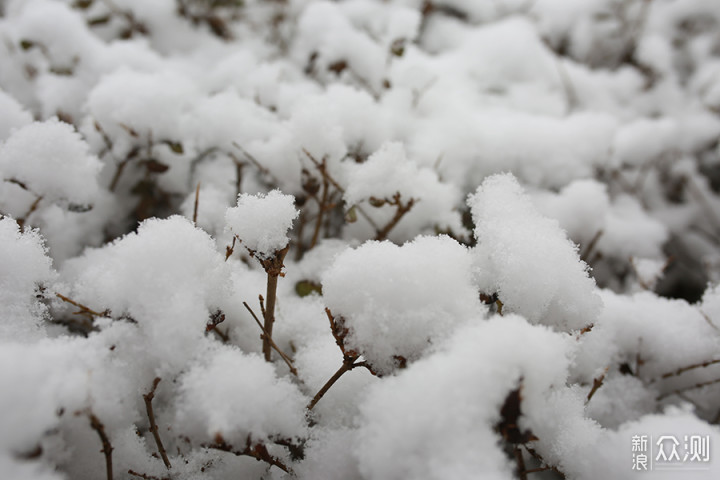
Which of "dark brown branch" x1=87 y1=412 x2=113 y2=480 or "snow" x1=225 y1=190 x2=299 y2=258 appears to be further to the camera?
"snow" x1=225 y1=190 x2=299 y2=258

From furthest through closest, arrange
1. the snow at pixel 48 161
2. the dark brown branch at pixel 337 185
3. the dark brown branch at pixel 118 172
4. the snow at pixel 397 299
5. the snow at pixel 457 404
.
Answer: the dark brown branch at pixel 118 172, the dark brown branch at pixel 337 185, the snow at pixel 48 161, the snow at pixel 397 299, the snow at pixel 457 404

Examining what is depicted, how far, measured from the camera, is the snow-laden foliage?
59 centimetres

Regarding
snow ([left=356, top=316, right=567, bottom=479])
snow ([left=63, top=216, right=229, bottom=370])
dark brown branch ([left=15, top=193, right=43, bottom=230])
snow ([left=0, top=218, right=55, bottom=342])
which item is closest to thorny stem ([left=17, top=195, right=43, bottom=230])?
dark brown branch ([left=15, top=193, right=43, bottom=230])

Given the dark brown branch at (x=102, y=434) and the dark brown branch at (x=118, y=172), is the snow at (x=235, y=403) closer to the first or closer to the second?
the dark brown branch at (x=102, y=434)

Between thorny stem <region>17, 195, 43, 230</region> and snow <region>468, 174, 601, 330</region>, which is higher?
snow <region>468, 174, 601, 330</region>

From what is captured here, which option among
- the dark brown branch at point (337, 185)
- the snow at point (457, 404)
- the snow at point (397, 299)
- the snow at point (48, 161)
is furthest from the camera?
the dark brown branch at point (337, 185)

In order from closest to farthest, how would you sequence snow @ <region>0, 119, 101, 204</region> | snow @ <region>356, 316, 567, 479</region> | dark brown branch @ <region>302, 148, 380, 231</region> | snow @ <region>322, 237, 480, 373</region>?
snow @ <region>356, 316, 567, 479</region>
snow @ <region>322, 237, 480, 373</region>
snow @ <region>0, 119, 101, 204</region>
dark brown branch @ <region>302, 148, 380, 231</region>

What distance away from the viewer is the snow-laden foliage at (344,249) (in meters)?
0.59

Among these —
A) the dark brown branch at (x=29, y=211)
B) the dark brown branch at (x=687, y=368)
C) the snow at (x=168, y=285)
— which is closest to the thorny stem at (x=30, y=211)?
the dark brown branch at (x=29, y=211)

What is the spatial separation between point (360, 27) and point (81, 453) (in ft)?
5.23

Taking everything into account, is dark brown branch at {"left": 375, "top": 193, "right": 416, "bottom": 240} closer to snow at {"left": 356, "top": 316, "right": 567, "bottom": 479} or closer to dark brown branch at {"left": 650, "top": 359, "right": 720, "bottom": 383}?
snow at {"left": 356, "top": 316, "right": 567, "bottom": 479}

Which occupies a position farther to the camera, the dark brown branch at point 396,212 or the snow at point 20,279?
the dark brown branch at point 396,212

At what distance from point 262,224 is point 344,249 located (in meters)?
0.36

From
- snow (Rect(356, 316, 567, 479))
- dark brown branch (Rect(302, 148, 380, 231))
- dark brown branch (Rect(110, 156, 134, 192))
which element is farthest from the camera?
dark brown branch (Rect(110, 156, 134, 192))
